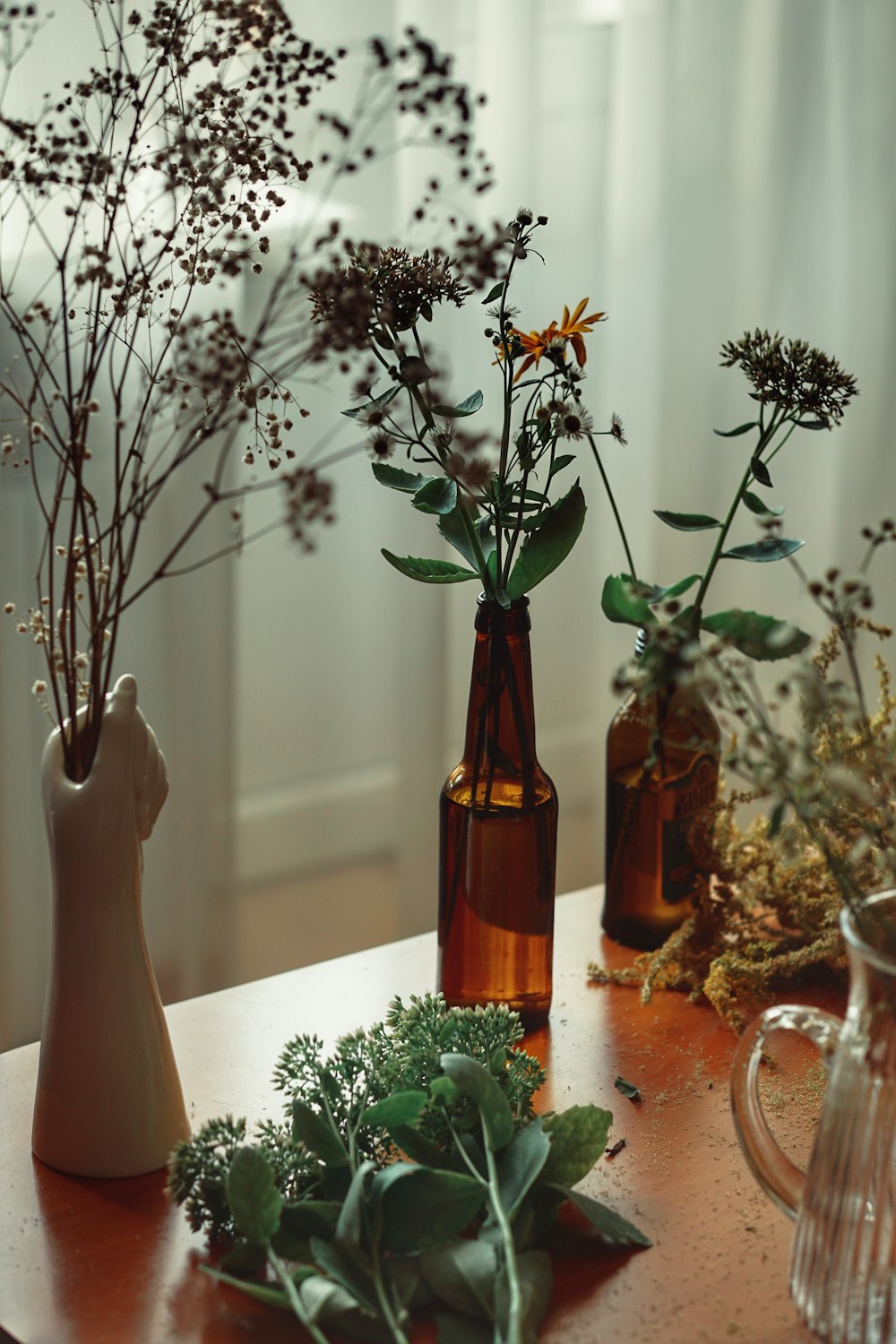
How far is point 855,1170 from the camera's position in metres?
0.63

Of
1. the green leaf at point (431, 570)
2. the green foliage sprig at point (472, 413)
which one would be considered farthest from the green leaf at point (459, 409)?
the green leaf at point (431, 570)

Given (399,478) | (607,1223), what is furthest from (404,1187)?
(399,478)

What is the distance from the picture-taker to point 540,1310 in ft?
2.20

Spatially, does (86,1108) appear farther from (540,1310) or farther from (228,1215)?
(540,1310)

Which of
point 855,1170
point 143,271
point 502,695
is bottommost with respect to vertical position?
point 855,1170

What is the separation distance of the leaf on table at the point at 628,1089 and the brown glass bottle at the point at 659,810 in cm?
21

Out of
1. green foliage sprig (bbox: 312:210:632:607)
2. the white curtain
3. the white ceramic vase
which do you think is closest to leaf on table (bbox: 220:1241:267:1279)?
the white ceramic vase

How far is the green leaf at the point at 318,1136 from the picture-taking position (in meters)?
0.74

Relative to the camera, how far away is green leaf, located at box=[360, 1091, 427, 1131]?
74 cm

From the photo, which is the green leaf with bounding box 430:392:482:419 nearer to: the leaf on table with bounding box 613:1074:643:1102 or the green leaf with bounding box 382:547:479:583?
the green leaf with bounding box 382:547:479:583

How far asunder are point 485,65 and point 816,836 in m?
1.20

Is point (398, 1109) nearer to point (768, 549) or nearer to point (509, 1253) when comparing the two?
point (509, 1253)

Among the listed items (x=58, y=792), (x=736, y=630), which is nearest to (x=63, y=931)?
(x=58, y=792)

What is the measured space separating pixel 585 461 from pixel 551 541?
84 centimetres
